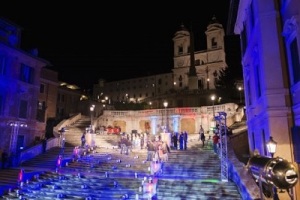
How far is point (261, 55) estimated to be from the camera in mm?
12789

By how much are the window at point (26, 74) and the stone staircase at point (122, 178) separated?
10.1 meters

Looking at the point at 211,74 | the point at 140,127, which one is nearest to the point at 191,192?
the point at 140,127

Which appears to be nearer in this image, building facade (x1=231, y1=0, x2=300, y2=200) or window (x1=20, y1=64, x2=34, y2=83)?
building facade (x1=231, y1=0, x2=300, y2=200)

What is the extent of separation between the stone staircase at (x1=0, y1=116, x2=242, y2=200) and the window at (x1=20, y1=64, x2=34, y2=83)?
33.0 feet

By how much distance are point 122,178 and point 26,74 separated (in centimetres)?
1968

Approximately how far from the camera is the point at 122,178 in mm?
16234

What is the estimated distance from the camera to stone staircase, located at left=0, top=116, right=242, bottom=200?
44.0 ft

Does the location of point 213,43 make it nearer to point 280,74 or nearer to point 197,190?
point 280,74

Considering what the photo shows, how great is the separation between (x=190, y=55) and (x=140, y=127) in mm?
33504

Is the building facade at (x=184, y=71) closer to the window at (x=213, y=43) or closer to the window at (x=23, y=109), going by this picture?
the window at (x=213, y=43)

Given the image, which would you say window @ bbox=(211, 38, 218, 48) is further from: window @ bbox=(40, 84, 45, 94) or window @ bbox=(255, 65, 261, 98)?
window @ bbox=(255, 65, 261, 98)

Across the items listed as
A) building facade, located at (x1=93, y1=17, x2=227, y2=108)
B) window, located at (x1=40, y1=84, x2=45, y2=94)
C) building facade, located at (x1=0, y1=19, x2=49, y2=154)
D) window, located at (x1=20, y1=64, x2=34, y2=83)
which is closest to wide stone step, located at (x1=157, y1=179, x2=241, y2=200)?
building facade, located at (x1=0, y1=19, x2=49, y2=154)

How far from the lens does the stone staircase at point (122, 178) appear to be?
13398 millimetres

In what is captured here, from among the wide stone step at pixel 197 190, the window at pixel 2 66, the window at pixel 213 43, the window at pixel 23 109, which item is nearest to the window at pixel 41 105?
the window at pixel 23 109
